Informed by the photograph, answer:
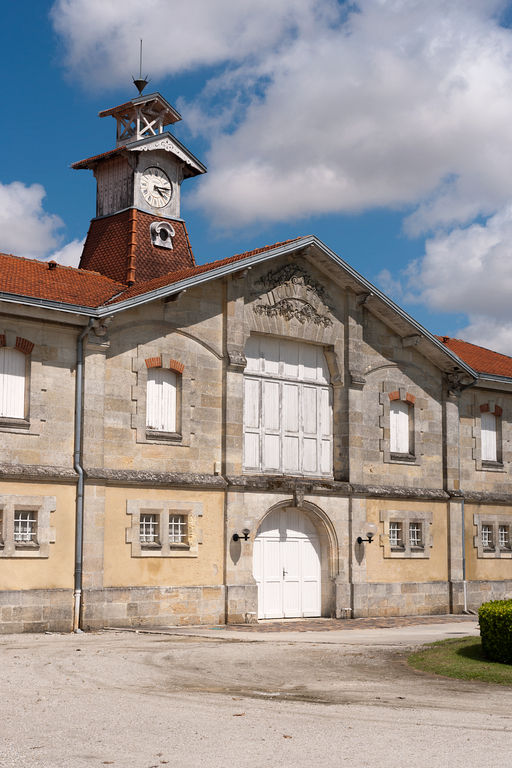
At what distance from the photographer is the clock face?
2939cm

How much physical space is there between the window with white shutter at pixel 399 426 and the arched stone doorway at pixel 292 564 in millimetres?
3545

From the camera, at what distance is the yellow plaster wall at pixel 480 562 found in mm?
28281

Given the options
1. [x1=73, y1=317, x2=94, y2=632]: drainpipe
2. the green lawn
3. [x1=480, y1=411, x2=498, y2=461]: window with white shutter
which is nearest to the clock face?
[x1=73, y1=317, x2=94, y2=632]: drainpipe

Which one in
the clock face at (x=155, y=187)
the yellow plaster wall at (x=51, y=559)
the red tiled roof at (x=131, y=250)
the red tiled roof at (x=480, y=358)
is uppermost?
the clock face at (x=155, y=187)

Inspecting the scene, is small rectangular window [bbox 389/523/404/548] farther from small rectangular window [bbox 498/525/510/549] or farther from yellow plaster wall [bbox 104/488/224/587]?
yellow plaster wall [bbox 104/488/224/587]

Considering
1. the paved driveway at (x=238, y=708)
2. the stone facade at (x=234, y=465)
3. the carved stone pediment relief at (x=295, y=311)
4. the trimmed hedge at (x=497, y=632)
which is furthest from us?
the carved stone pediment relief at (x=295, y=311)

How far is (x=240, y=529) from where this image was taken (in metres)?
23.2

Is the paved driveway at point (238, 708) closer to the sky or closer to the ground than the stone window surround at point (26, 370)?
closer to the ground

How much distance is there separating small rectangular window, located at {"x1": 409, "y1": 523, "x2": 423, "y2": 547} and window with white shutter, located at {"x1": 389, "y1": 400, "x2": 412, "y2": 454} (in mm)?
2027

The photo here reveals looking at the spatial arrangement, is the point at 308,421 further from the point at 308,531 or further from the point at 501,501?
the point at 501,501

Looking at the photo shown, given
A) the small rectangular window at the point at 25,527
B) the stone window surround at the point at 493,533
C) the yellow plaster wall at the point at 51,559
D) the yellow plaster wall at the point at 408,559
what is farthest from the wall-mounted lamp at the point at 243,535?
the stone window surround at the point at 493,533

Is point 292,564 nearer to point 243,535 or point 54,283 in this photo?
point 243,535

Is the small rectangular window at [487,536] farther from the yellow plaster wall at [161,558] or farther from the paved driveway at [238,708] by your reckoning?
the paved driveway at [238,708]

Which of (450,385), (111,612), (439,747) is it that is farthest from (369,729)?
(450,385)
